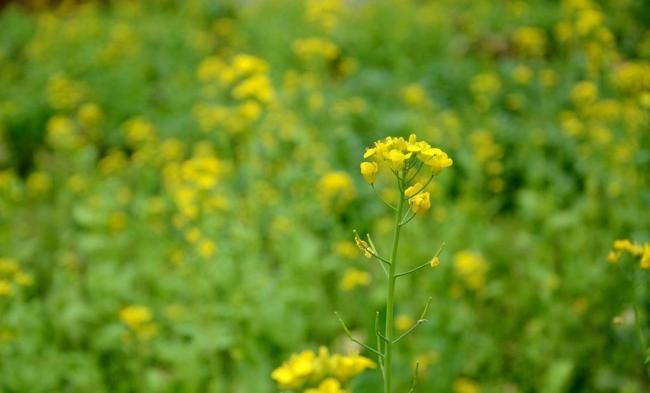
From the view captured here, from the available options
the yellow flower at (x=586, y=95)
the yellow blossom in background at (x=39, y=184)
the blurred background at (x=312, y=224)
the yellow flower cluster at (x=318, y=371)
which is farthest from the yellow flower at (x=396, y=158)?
the yellow blossom in background at (x=39, y=184)

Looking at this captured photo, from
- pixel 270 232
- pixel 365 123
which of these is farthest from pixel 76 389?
pixel 365 123

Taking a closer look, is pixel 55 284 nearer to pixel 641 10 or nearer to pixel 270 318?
pixel 270 318

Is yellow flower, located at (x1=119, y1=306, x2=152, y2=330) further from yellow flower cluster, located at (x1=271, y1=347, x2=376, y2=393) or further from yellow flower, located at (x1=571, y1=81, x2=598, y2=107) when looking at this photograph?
yellow flower, located at (x1=571, y1=81, x2=598, y2=107)

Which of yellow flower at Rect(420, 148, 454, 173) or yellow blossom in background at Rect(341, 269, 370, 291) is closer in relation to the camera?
yellow flower at Rect(420, 148, 454, 173)

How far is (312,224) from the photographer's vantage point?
3.16 metres

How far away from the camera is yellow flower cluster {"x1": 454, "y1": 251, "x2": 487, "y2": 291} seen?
8.91 ft

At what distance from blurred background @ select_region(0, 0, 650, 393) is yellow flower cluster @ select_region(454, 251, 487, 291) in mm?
16

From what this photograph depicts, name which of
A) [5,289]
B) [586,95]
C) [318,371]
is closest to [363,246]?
[318,371]

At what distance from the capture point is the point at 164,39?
6.26 metres

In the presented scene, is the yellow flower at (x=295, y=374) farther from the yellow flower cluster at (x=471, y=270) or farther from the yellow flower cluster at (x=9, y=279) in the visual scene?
the yellow flower cluster at (x=471, y=270)

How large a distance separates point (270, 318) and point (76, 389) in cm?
77

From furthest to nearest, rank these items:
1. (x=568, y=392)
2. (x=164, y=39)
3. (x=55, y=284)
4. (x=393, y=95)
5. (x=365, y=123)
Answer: (x=164, y=39) < (x=393, y=95) < (x=365, y=123) < (x=55, y=284) < (x=568, y=392)

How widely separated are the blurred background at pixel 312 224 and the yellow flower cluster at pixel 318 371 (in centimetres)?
58

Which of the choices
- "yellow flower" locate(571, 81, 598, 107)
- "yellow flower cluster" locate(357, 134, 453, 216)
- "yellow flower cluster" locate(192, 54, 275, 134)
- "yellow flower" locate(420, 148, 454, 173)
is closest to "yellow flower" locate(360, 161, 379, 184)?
"yellow flower cluster" locate(357, 134, 453, 216)
